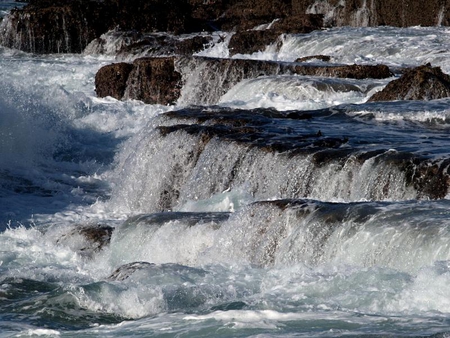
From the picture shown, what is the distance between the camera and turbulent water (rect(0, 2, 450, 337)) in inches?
297

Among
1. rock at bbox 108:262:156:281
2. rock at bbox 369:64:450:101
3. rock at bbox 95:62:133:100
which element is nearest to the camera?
rock at bbox 108:262:156:281

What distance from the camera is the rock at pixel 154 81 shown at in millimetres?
20250

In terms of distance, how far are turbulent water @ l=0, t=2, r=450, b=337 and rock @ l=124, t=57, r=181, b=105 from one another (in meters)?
1.11

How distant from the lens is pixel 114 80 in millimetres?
21344

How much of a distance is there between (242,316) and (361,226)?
2003 mm

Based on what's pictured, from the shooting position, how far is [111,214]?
14102 millimetres

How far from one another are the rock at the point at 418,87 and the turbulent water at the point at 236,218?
739mm

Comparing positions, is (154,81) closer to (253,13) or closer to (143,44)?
(143,44)

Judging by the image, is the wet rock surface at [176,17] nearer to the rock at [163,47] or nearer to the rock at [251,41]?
the rock at [251,41]

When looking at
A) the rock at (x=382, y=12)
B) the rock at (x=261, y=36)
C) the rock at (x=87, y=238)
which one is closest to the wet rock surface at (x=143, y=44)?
the rock at (x=261, y=36)

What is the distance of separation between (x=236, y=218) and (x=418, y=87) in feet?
20.2

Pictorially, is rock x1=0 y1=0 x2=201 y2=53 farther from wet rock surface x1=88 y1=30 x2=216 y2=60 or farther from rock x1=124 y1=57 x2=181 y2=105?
rock x1=124 y1=57 x2=181 y2=105

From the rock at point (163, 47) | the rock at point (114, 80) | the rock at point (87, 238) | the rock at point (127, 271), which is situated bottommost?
the rock at point (87, 238)

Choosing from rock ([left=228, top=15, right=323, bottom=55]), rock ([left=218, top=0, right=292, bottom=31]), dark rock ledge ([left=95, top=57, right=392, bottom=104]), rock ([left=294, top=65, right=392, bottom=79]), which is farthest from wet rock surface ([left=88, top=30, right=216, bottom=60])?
rock ([left=294, top=65, right=392, bottom=79])
